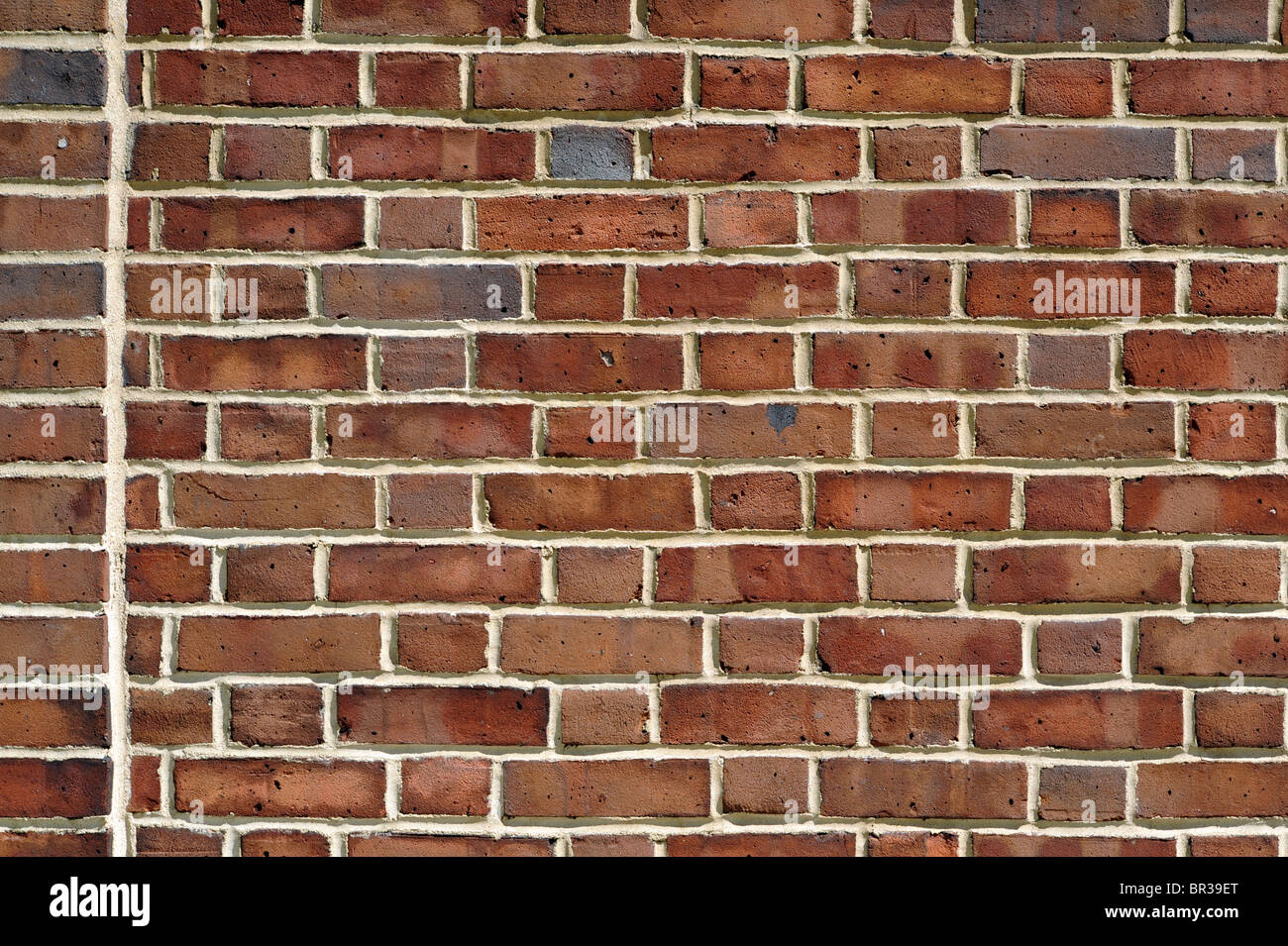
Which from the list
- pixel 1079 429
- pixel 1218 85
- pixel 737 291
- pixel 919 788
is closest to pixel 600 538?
pixel 737 291

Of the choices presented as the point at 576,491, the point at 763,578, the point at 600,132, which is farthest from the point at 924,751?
the point at 600,132

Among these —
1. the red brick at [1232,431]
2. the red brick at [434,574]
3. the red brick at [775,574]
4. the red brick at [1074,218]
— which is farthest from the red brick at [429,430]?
the red brick at [1232,431]

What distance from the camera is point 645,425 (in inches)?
41.0

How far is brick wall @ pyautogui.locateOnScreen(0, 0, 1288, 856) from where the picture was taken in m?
1.04

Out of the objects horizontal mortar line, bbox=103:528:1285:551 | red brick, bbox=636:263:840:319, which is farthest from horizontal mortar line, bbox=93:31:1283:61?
horizontal mortar line, bbox=103:528:1285:551

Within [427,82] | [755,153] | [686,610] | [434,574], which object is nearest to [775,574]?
[686,610]


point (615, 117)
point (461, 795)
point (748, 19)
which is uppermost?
point (748, 19)

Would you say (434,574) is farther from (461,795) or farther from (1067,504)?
(1067,504)

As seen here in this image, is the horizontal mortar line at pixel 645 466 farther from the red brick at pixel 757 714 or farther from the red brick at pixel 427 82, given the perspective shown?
the red brick at pixel 427 82

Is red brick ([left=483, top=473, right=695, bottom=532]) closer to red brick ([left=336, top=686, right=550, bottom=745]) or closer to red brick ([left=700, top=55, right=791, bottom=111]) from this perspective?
red brick ([left=336, top=686, right=550, bottom=745])

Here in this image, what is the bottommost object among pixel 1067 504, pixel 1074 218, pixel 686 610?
pixel 686 610

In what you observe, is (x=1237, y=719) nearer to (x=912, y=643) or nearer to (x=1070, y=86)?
(x=912, y=643)

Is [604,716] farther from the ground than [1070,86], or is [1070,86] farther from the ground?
[1070,86]

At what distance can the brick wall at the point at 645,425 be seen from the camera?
1.04m
